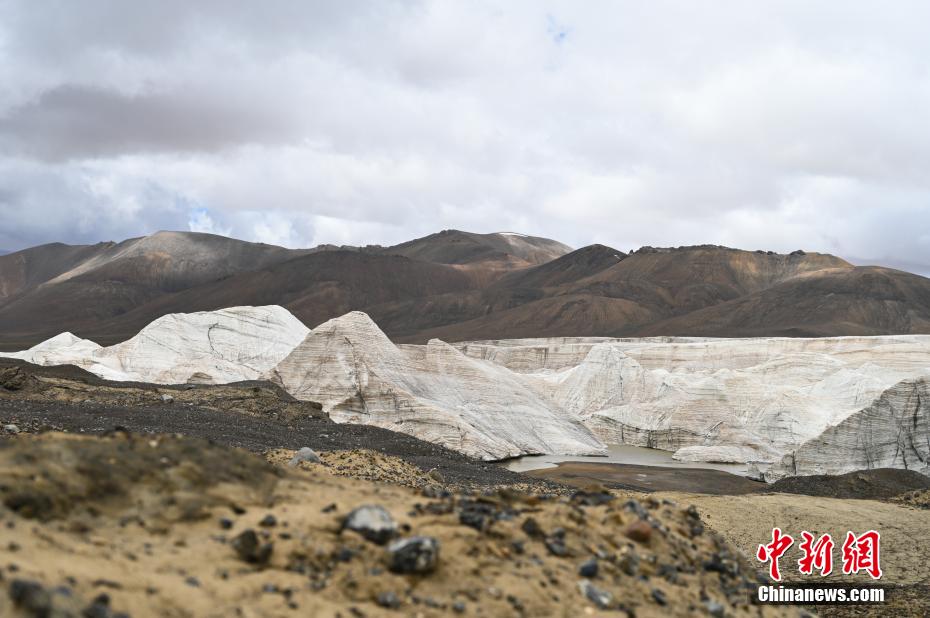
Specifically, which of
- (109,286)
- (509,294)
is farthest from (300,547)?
(109,286)

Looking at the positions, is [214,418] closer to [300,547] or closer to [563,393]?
[300,547]

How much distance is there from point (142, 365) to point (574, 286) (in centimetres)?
10583

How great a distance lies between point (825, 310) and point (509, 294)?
51080 mm

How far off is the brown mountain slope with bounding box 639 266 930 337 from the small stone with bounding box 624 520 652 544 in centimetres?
10559

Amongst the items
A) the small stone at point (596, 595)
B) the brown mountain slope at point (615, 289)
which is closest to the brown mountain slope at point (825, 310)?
the brown mountain slope at point (615, 289)

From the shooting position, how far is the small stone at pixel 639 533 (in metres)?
6.54

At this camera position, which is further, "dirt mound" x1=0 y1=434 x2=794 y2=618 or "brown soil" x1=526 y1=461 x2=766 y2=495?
Result: "brown soil" x1=526 y1=461 x2=766 y2=495

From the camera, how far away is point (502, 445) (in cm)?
3081

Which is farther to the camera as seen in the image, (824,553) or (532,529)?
(824,553)

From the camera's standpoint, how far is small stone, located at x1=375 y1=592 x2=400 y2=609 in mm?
5004

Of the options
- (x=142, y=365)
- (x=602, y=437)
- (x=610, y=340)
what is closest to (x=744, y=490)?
(x=602, y=437)

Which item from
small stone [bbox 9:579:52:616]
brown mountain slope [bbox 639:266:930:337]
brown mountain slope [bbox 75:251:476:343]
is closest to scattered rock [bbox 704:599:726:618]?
small stone [bbox 9:579:52:616]

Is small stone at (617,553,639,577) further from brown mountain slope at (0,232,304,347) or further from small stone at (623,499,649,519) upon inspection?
brown mountain slope at (0,232,304,347)

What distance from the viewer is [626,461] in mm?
33406
